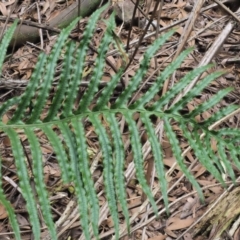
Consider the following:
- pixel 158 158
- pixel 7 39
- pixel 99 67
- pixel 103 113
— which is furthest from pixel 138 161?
pixel 7 39

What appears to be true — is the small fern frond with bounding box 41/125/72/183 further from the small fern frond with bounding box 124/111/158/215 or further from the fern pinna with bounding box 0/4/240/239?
the small fern frond with bounding box 124/111/158/215

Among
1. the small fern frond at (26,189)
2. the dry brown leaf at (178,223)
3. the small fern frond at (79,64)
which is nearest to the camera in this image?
the small fern frond at (26,189)

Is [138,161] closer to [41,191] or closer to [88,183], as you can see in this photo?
[88,183]

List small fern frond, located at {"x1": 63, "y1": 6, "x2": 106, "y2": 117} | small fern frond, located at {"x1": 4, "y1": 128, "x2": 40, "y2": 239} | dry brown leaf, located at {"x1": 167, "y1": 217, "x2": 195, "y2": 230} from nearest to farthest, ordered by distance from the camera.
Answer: small fern frond, located at {"x1": 4, "y1": 128, "x2": 40, "y2": 239} → small fern frond, located at {"x1": 63, "y1": 6, "x2": 106, "y2": 117} → dry brown leaf, located at {"x1": 167, "y1": 217, "x2": 195, "y2": 230}

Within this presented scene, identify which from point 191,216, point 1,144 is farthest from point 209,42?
point 1,144

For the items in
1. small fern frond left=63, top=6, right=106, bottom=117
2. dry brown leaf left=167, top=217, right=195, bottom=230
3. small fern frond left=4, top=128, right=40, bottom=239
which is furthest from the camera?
dry brown leaf left=167, top=217, right=195, bottom=230

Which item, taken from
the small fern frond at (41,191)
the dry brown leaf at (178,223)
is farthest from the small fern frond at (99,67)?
the dry brown leaf at (178,223)

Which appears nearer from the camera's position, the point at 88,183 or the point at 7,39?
the point at 88,183

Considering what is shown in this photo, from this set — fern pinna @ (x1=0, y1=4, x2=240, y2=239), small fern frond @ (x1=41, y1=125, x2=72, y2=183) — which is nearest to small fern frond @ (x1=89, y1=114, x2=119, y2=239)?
fern pinna @ (x1=0, y1=4, x2=240, y2=239)

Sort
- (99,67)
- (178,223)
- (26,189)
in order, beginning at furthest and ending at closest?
(178,223) → (99,67) → (26,189)

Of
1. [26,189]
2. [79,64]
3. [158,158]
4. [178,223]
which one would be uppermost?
[79,64]

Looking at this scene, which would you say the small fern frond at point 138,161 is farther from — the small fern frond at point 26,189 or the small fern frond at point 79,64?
the small fern frond at point 26,189
